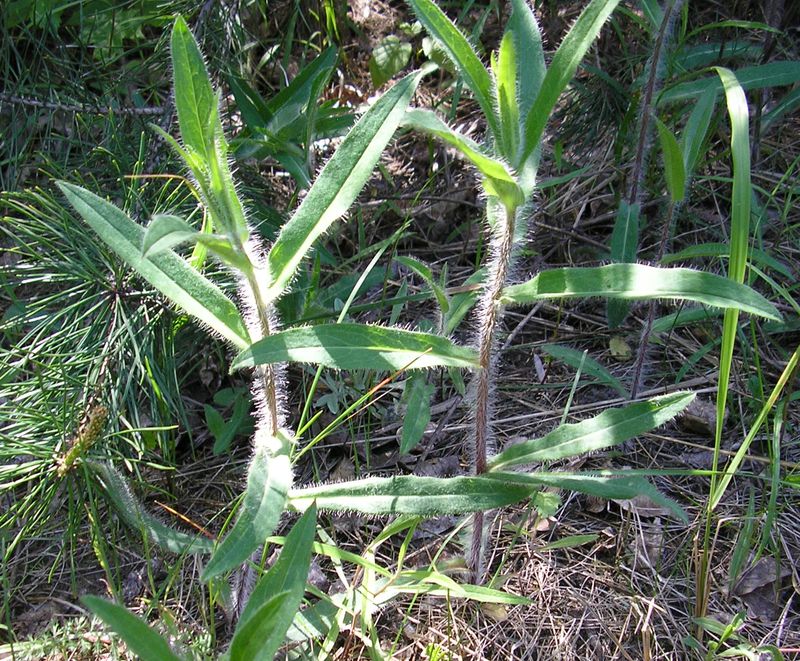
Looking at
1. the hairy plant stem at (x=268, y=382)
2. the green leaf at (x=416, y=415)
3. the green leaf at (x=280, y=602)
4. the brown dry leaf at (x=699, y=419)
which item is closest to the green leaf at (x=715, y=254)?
the brown dry leaf at (x=699, y=419)

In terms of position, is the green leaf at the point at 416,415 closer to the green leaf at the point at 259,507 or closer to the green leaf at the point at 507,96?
the green leaf at the point at 259,507

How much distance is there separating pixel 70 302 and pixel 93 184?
14.7 inches

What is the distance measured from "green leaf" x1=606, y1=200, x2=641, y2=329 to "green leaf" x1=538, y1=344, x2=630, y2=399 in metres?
0.19

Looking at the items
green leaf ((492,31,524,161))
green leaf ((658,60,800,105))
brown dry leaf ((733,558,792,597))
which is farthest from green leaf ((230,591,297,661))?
green leaf ((658,60,800,105))

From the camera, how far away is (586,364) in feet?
8.02

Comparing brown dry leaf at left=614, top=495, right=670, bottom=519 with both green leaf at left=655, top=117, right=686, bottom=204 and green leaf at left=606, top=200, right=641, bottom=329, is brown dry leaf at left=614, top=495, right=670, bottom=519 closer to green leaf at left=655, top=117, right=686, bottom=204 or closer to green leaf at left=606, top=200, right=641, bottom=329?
green leaf at left=606, top=200, right=641, bottom=329

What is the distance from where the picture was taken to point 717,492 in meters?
1.95

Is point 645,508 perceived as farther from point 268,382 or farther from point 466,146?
point 466,146

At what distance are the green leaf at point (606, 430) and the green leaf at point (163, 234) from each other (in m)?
0.92

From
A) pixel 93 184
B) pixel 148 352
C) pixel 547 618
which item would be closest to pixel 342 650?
pixel 547 618

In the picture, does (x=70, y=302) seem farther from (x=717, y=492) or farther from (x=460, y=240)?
(x=717, y=492)

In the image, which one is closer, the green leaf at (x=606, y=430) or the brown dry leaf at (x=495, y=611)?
the green leaf at (x=606, y=430)

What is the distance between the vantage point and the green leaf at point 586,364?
243cm

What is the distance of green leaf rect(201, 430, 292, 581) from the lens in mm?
1512
